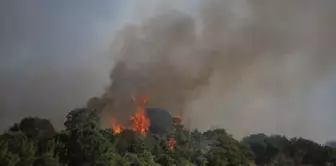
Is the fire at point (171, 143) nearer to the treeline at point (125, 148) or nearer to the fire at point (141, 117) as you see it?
the treeline at point (125, 148)

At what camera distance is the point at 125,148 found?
31281 millimetres

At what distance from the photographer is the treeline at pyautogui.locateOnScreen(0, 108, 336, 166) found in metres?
22.7

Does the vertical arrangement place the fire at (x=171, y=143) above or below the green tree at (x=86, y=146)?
above

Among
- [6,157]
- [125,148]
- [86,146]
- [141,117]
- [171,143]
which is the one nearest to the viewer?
[6,157]

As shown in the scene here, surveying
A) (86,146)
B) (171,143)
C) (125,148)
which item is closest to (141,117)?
(171,143)

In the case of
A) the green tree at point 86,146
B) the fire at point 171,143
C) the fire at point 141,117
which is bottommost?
the green tree at point 86,146

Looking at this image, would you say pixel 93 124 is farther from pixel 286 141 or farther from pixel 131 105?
pixel 286 141


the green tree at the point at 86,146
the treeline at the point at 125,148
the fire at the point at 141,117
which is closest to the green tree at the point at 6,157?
the treeline at the point at 125,148

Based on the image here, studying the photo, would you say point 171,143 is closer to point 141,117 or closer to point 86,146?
point 141,117

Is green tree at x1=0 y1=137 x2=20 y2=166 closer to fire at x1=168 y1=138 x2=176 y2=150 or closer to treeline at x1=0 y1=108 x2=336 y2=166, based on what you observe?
treeline at x1=0 y1=108 x2=336 y2=166

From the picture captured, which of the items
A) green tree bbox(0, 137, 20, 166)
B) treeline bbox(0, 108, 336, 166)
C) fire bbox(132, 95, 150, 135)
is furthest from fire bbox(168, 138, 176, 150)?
green tree bbox(0, 137, 20, 166)

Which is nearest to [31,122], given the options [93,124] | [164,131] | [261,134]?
[93,124]

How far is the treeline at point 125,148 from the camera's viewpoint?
22714mm

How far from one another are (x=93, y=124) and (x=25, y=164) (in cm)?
594
